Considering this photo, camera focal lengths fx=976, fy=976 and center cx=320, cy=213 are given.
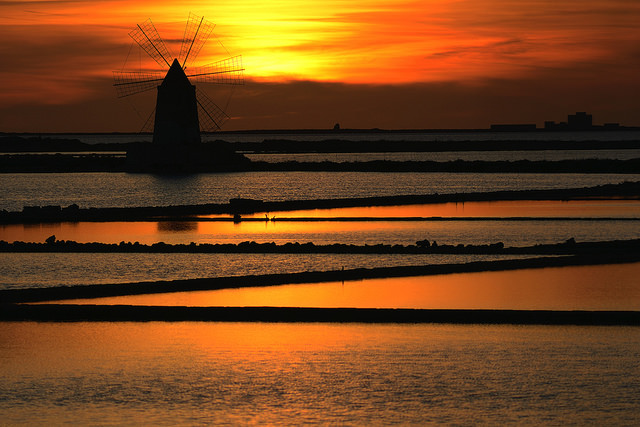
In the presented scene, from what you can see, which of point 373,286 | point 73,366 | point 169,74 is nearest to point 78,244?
point 373,286

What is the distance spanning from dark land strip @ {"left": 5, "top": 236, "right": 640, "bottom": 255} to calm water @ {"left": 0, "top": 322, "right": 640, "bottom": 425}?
750 cm

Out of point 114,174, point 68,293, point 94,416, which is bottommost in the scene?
point 94,416

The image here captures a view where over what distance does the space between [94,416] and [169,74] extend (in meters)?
52.2

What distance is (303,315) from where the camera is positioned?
1165 centimetres

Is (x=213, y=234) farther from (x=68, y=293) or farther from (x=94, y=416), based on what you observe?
(x=94, y=416)

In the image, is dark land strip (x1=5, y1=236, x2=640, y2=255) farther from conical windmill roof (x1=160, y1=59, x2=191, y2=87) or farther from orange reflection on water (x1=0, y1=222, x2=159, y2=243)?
conical windmill roof (x1=160, y1=59, x2=191, y2=87)

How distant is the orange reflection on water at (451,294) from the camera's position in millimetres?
12500

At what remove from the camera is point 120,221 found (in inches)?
1110

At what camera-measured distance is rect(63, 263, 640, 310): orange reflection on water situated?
1250 centimetres

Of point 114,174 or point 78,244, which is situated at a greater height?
point 114,174

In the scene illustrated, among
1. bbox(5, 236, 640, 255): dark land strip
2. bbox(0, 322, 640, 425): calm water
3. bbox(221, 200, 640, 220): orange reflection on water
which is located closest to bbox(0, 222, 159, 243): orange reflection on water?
bbox(5, 236, 640, 255): dark land strip

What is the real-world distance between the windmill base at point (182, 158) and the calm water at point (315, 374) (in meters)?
51.8

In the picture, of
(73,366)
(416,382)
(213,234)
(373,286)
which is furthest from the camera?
(213,234)

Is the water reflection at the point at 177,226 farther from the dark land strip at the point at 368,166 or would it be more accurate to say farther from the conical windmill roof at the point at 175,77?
the dark land strip at the point at 368,166
